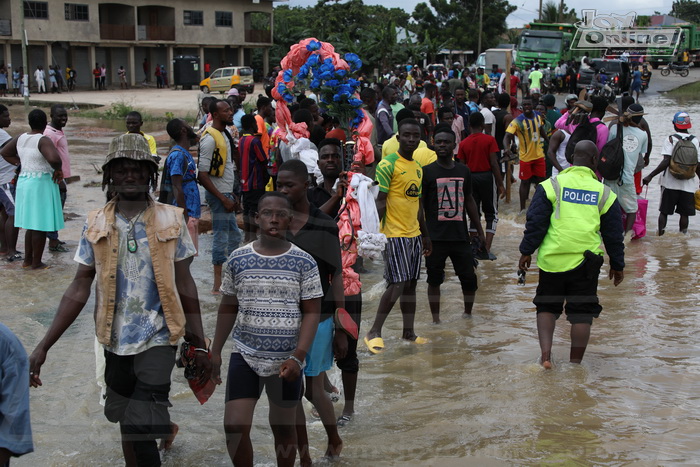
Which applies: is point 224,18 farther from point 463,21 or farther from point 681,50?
point 681,50

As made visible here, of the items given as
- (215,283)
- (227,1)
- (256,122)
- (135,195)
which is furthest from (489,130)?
(227,1)

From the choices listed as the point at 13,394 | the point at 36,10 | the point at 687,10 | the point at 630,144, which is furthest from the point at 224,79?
the point at 687,10

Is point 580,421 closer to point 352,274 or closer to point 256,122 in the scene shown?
point 352,274

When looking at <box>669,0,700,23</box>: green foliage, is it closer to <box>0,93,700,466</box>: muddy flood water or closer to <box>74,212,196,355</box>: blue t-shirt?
<box>0,93,700,466</box>: muddy flood water

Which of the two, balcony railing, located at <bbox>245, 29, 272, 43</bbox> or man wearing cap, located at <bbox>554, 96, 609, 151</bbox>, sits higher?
balcony railing, located at <bbox>245, 29, 272, 43</bbox>

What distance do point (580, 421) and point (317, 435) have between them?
170 centimetres

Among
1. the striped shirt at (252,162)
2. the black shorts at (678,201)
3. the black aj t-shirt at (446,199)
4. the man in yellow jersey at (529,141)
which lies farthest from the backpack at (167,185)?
the black shorts at (678,201)

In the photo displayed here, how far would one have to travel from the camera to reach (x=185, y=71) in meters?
46.6

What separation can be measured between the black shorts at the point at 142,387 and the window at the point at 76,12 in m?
46.7

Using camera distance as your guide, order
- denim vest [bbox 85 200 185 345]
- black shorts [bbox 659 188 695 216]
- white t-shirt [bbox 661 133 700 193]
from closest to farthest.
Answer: denim vest [bbox 85 200 185 345]
white t-shirt [bbox 661 133 700 193]
black shorts [bbox 659 188 695 216]

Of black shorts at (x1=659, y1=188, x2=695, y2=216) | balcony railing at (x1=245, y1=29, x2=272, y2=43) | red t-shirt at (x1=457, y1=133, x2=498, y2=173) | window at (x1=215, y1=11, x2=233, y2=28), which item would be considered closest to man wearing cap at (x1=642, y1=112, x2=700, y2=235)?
black shorts at (x1=659, y1=188, x2=695, y2=216)

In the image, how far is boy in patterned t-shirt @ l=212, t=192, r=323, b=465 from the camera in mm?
3895

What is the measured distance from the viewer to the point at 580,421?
16.8ft

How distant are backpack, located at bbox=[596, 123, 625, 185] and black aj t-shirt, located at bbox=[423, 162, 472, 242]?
3.17 metres
